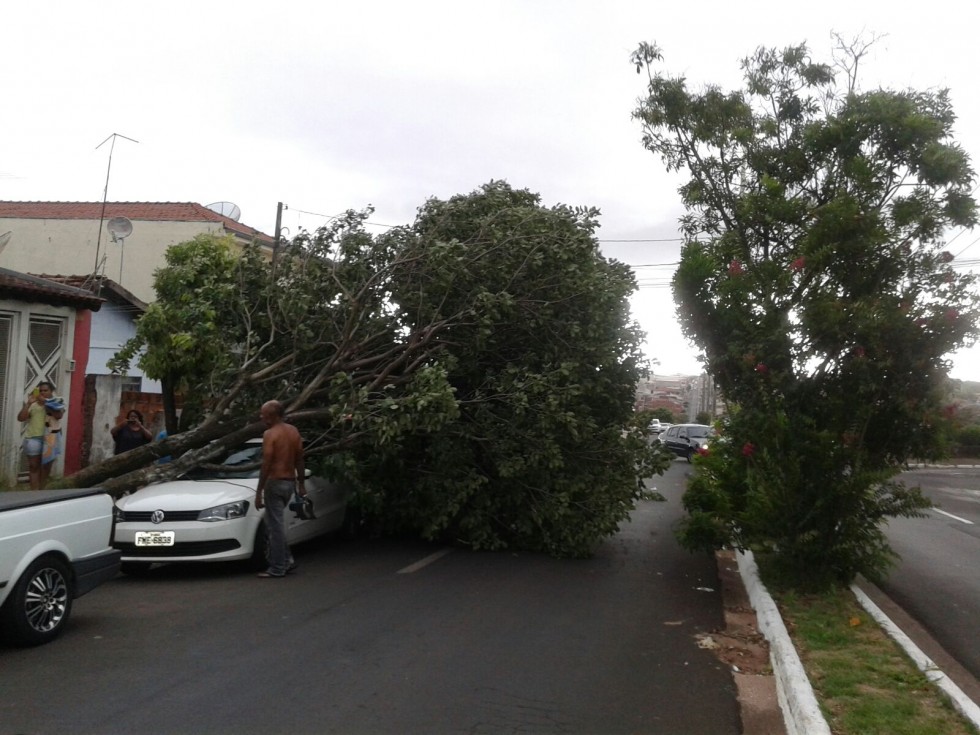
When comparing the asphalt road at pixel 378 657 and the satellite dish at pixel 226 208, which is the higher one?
the satellite dish at pixel 226 208

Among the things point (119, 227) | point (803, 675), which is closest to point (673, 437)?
point (119, 227)

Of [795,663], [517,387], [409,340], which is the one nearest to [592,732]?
[795,663]

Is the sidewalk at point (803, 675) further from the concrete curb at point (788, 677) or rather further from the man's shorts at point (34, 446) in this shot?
the man's shorts at point (34, 446)

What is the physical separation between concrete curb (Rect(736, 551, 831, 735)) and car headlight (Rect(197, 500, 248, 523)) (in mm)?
5255

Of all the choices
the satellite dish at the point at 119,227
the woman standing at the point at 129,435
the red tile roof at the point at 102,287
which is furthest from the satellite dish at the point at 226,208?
the woman standing at the point at 129,435

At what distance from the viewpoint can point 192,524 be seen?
9.62 m

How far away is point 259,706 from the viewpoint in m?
5.56

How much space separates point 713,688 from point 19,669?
15.1 feet

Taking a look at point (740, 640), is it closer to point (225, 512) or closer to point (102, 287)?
point (225, 512)

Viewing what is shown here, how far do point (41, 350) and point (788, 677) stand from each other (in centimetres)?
1328

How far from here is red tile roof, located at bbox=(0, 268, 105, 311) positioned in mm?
14414

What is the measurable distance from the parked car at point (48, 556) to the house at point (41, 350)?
7685mm

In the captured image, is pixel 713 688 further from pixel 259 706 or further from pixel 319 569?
pixel 319 569

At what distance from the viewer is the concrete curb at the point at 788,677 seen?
5367mm
